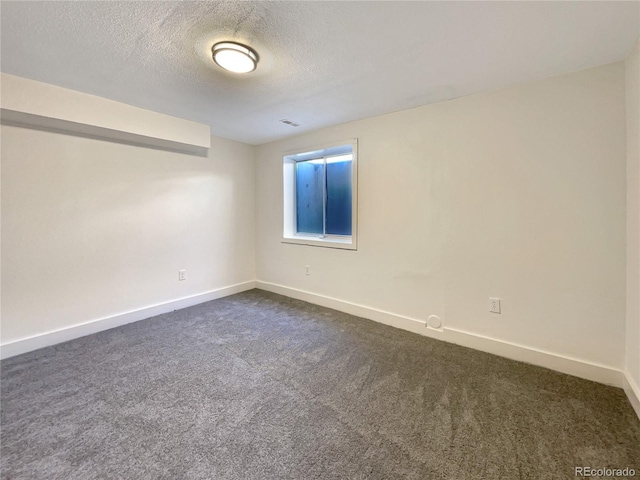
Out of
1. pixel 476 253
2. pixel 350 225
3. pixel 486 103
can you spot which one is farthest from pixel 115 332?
pixel 486 103

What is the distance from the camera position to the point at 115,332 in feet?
8.84

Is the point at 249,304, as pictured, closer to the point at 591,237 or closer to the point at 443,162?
the point at 443,162

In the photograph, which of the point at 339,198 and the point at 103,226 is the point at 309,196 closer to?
the point at 339,198

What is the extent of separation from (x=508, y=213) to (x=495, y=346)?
44.3 inches

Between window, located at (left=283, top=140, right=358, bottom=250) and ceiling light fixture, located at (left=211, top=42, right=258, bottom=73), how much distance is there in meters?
1.55

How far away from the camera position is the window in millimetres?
3355

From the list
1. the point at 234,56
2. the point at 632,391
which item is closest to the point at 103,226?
the point at 234,56

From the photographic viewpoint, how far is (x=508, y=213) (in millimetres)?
2182

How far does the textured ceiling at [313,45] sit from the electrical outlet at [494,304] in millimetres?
1747

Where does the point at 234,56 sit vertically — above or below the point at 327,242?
above

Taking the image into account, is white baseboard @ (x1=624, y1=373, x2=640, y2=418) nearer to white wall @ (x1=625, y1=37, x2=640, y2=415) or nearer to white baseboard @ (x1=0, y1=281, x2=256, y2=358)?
white wall @ (x1=625, y1=37, x2=640, y2=415)

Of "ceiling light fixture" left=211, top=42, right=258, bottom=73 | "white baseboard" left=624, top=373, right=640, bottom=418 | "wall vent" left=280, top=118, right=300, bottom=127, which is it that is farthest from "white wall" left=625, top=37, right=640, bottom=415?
"wall vent" left=280, top=118, right=300, bottom=127

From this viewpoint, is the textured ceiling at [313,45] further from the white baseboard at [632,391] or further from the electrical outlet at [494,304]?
the white baseboard at [632,391]

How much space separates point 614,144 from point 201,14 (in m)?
2.69
